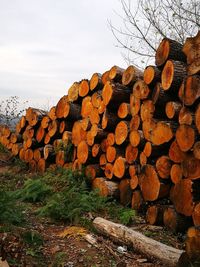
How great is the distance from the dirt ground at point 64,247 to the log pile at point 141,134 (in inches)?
27.0

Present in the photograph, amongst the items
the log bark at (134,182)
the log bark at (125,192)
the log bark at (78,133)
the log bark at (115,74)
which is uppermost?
the log bark at (115,74)

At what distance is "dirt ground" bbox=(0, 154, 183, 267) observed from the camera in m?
3.81

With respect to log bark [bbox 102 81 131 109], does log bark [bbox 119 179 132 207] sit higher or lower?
lower

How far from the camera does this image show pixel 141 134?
6.09 meters

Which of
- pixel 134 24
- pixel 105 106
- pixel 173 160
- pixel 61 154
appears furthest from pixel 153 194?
pixel 134 24

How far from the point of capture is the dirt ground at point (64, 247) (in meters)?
3.81

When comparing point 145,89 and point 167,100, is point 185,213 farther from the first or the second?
point 145,89

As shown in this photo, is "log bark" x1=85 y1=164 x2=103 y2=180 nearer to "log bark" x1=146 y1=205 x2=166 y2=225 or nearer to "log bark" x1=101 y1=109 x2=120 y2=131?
"log bark" x1=101 y1=109 x2=120 y2=131

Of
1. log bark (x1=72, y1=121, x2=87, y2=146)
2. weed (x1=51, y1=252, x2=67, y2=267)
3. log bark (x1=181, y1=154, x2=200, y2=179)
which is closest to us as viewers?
weed (x1=51, y1=252, x2=67, y2=267)

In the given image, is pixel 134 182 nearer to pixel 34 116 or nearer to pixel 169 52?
pixel 169 52

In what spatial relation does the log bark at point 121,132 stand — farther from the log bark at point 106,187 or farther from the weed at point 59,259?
the weed at point 59,259

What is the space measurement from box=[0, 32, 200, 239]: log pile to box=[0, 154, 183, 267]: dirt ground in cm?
69

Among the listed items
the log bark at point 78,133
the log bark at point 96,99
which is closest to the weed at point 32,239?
the log bark at point 78,133

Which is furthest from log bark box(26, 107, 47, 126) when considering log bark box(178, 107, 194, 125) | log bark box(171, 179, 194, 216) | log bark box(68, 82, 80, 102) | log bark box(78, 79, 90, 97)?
log bark box(171, 179, 194, 216)
